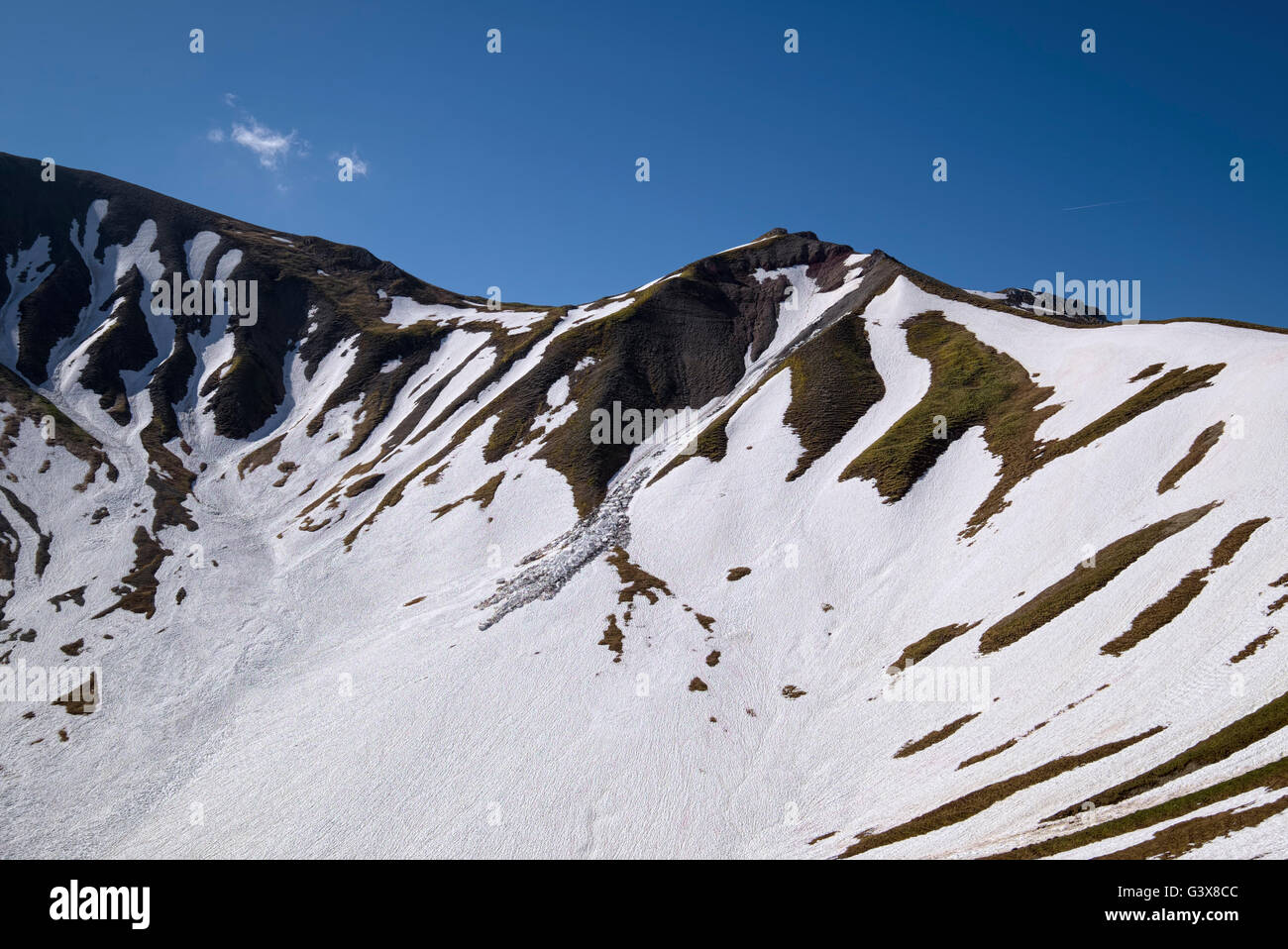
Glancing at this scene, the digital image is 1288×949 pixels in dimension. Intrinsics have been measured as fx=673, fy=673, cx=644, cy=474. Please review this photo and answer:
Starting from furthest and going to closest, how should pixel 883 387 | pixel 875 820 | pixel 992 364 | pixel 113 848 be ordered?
pixel 883 387
pixel 992 364
pixel 113 848
pixel 875 820

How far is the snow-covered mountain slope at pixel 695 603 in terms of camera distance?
34750mm

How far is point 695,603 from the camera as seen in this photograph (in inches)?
2448

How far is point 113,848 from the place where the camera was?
4288 centimetres

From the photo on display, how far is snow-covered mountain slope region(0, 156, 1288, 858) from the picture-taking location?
34.8 meters

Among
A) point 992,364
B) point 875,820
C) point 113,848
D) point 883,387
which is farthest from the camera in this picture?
point 883,387

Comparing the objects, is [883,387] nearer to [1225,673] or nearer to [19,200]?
[1225,673]

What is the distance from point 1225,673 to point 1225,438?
27395 mm

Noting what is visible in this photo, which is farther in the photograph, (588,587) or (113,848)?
(588,587)

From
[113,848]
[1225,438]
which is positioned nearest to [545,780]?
[113,848]

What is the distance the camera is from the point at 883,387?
293 feet

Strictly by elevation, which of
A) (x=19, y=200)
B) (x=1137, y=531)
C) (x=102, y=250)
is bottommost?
(x=1137, y=531)

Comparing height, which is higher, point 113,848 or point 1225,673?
point 1225,673

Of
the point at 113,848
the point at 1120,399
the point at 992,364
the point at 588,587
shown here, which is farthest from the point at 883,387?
the point at 113,848

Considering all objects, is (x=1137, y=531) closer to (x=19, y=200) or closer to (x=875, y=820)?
(x=875, y=820)
